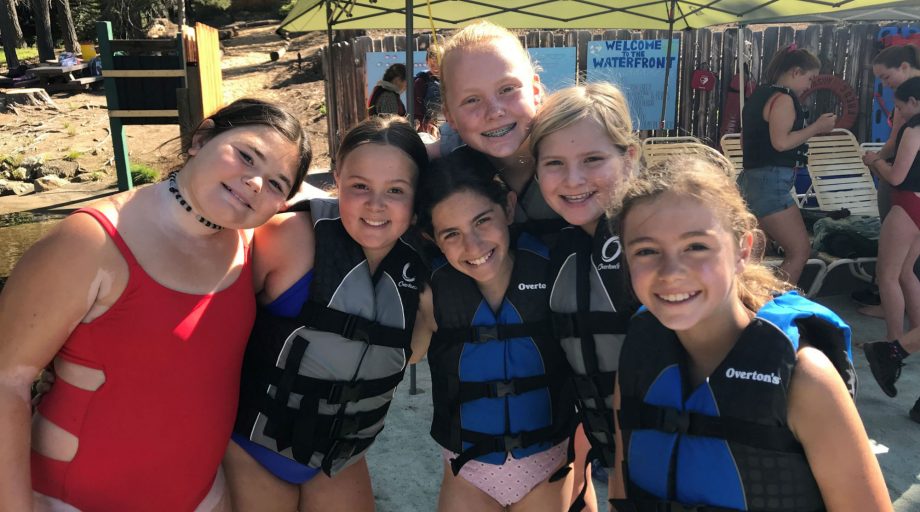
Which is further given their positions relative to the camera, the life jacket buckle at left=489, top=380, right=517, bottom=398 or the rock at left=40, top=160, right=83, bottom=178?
the rock at left=40, top=160, right=83, bottom=178

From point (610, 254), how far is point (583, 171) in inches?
10.7

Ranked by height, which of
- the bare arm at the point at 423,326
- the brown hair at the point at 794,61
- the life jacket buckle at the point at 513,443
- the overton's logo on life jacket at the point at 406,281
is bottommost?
the life jacket buckle at the point at 513,443

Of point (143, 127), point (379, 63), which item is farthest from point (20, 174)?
point (379, 63)

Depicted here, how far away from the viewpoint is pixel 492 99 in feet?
7.66

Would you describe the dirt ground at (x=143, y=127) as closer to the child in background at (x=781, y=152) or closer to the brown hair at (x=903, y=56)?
the child in background at (x=781, y=152)

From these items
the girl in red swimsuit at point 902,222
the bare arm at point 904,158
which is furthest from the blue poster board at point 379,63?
the bare arm at point 904,158

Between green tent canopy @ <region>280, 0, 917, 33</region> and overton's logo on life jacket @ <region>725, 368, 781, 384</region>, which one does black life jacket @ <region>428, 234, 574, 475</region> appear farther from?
green tent canopy @ <region>280, 0, 917, 33</region>

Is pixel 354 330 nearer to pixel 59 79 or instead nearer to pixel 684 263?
pixel 684 263

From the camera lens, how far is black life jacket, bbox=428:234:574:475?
2.24 metres

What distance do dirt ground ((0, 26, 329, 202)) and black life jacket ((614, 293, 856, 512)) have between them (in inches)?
398

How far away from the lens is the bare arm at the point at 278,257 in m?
2.13

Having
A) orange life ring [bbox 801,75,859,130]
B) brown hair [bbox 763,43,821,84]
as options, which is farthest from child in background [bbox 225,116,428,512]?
orange life ring [bbox 801,75,859,130]

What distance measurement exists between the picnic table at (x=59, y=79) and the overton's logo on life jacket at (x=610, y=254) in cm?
1976

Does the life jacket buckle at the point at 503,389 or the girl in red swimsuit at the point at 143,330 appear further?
the life jacket buckle at the point at 503,389
